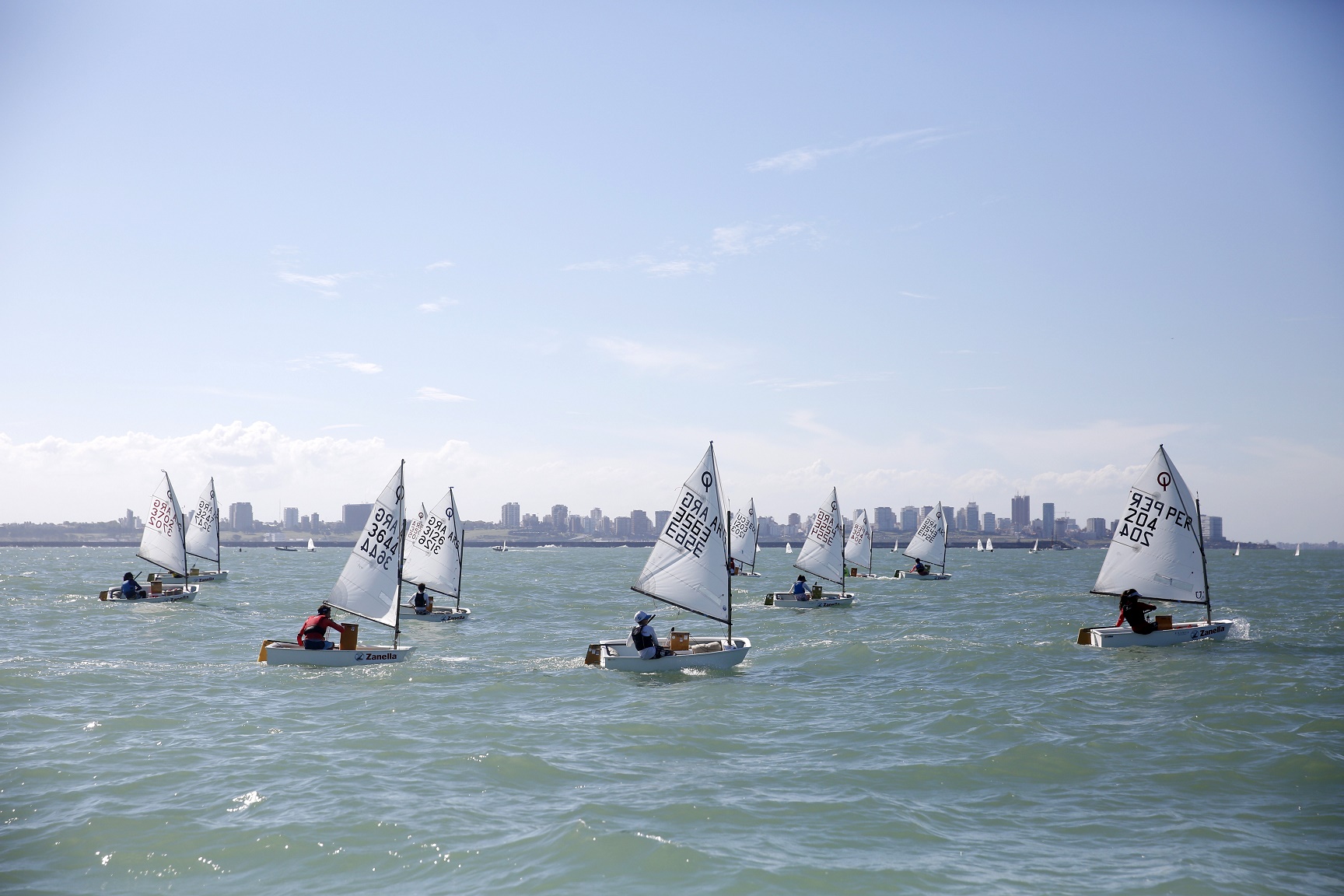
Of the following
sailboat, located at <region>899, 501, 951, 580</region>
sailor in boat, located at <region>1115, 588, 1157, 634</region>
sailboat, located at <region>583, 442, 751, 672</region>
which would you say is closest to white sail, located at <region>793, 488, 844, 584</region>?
sailboat, located at <region>899, 501, 951, 580</region>

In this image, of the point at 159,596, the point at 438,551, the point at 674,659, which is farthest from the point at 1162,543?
the point at 159,596

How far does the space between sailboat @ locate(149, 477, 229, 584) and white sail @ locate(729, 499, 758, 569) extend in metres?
→ 38.7

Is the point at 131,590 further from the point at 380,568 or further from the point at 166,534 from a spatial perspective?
the point at 380,568

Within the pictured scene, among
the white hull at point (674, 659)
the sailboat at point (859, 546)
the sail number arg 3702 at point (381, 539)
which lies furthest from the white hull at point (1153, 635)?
the sailboat at point (859, 546)

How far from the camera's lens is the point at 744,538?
76562 millimetres

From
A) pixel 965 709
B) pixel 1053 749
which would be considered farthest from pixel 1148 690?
pixel 1053 749

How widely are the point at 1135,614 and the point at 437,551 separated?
98.3 ft

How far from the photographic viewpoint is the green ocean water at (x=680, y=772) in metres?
11.1

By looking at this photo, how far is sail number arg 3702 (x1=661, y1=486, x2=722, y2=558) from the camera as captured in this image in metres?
27.8

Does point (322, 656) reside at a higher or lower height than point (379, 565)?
lower

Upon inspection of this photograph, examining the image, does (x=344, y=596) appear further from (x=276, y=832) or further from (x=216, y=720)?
(x=276, y=832)

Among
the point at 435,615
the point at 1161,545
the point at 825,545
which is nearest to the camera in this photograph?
the point at 1161,545

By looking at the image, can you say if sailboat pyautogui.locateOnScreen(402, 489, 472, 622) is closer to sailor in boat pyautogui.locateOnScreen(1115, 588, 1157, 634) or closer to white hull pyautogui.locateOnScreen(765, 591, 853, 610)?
white hull pyautogui.locateOnScreen(765, 591, 853, 610)

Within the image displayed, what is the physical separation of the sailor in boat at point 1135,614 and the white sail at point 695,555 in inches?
532
